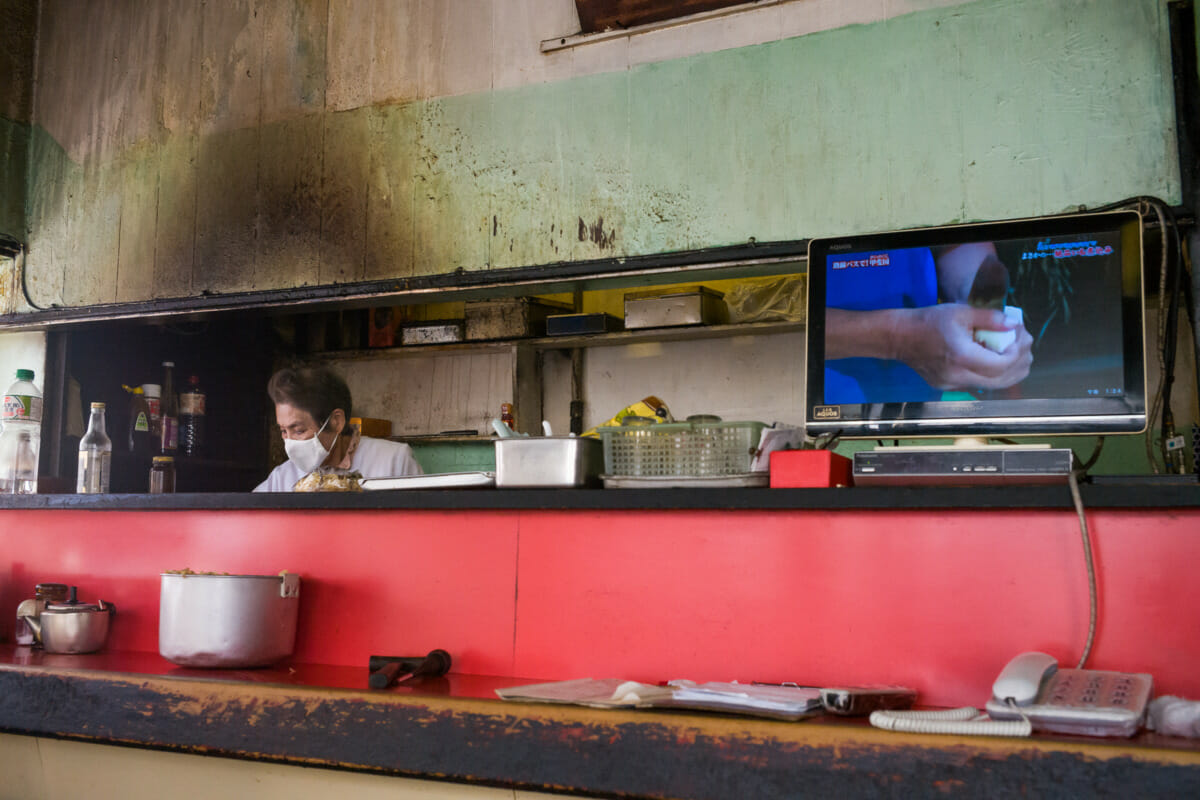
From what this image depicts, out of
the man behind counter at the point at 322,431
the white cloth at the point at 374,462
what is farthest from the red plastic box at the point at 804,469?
the white cloth at the point at 374,462

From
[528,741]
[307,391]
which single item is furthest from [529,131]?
[528,741]

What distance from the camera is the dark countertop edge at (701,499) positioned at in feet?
5.28

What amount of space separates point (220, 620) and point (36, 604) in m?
0.79

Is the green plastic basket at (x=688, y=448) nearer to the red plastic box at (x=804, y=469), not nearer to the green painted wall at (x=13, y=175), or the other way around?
the red plastic box at (x=804, y=469)

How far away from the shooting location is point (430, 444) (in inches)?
212

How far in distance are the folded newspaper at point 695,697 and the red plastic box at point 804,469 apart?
36cm

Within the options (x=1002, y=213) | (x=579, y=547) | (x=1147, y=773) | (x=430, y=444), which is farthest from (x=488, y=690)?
(x=430, y=444)

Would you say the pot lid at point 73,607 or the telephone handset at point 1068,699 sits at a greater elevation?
the pot lid at point 73,607

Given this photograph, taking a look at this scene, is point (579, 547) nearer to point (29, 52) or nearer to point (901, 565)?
point (901, 565)

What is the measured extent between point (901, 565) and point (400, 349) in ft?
13.0

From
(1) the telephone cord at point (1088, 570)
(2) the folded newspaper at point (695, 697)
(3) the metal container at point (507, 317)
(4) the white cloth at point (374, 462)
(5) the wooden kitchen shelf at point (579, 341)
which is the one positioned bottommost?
(2) the folded newspaper at point (695, 697)

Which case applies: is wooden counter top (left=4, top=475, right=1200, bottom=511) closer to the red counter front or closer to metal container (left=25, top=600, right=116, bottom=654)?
the red counter front

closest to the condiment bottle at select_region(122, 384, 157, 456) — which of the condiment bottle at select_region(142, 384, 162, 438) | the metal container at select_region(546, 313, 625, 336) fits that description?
the condiment bottle at select_region(142, 384, 162, 438)

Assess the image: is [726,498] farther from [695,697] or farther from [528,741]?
[528,741]
